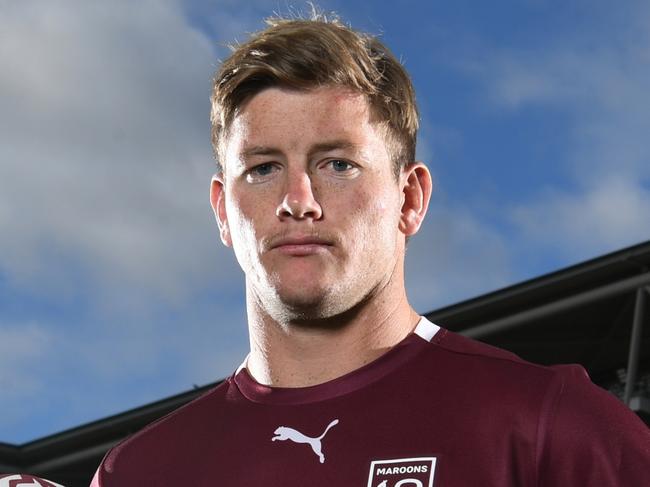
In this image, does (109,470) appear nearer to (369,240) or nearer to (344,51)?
(369,240)

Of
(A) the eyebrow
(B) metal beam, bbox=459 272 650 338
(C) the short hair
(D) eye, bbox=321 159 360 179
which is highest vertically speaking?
(B) metal beam, bbox=459 272 650 338

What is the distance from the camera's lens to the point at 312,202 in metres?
2.79

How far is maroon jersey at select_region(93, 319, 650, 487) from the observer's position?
8.75 feet

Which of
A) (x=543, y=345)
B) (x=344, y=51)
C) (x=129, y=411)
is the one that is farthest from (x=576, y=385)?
(x=129, y=411)

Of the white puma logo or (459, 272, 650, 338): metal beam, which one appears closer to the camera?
the white puma logo

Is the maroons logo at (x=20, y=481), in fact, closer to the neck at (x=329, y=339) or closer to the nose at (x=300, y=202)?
the neck at (x=329, y=339)

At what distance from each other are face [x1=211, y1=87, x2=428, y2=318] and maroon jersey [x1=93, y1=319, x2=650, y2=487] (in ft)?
0.87

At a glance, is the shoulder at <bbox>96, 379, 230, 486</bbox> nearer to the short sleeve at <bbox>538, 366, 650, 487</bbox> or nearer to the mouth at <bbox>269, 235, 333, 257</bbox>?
the mouth at <bbox>269, 235, 333, 257</bbox>

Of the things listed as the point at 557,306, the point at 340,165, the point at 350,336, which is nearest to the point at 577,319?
the point at 557,306

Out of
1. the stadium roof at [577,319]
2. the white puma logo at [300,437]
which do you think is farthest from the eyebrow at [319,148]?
the stadium roof at [577,319]

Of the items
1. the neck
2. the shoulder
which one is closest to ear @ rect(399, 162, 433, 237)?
the neck

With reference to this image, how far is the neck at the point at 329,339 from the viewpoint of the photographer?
116 inches

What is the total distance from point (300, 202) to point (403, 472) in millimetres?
733

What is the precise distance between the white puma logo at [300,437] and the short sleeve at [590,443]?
1.85ft
